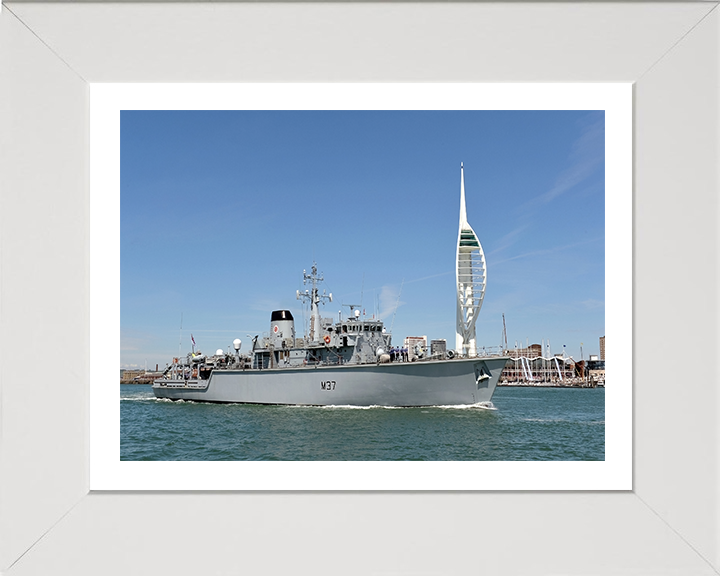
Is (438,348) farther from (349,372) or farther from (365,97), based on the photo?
(365,97)

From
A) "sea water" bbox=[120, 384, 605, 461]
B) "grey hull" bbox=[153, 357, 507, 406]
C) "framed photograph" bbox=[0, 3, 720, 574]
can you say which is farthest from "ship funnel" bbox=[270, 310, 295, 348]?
"framed photograph" bbox=[0, 3, 720, 574]

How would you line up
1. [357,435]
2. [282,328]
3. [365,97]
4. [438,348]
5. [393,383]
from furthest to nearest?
[282,328] → [438,348] → [393,383] → [357,435] → [365,97]

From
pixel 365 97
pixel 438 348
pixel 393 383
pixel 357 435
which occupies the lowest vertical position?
pixel 357 435

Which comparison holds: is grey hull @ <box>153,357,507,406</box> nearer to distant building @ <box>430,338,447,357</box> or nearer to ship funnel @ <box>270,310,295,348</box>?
distant building @ <box>430,338,447,357</box>

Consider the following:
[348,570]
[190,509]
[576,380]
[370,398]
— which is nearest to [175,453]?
[370,398]

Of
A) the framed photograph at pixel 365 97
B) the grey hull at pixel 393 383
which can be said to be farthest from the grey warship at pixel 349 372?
the framed photograph at pixel 365 97

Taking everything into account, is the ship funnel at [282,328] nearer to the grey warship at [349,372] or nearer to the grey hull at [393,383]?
the grey warship at [349,372]

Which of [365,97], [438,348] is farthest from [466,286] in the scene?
[365,97]
